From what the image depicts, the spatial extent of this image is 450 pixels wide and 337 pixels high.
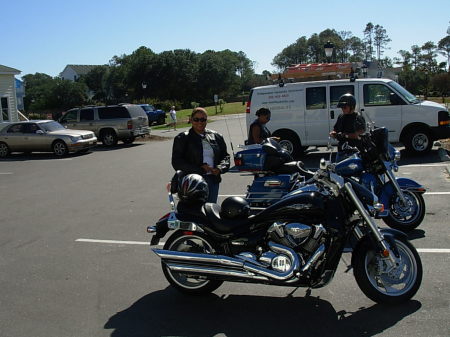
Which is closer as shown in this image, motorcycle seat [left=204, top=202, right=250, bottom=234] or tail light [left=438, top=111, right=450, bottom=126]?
motorcycle seat [left=204, top=202, right=250, bottom=234]

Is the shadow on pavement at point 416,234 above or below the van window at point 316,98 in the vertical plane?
below

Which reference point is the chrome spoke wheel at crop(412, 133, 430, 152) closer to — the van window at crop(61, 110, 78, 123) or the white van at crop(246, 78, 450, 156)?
the white van at crop(246, 78, 450, 156)

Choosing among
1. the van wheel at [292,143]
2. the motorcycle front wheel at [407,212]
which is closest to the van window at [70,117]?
the van wheel at [292,143]

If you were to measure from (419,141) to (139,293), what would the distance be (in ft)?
35.0

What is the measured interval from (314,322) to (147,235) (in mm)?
3633

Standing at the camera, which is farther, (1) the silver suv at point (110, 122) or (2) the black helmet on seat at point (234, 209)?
(1) the silver suv at point (110, 122)

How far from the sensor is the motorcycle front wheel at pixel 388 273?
14.4ft

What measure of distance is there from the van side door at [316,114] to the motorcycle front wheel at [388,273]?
9.78 meters

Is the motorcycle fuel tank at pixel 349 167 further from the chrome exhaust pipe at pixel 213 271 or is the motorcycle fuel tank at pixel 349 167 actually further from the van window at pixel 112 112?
the van window at pixel 112 112

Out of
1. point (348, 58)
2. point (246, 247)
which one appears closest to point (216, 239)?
point (246, 247)

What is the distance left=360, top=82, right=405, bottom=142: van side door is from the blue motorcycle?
7.02 m

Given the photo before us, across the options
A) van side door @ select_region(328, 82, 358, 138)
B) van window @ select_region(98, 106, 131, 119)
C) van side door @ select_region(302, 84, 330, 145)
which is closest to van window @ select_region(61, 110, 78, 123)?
van window @ select_region(98, 106, 131, 119)

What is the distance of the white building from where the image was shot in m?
28.7

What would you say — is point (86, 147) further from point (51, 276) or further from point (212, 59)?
point (212, 59)
